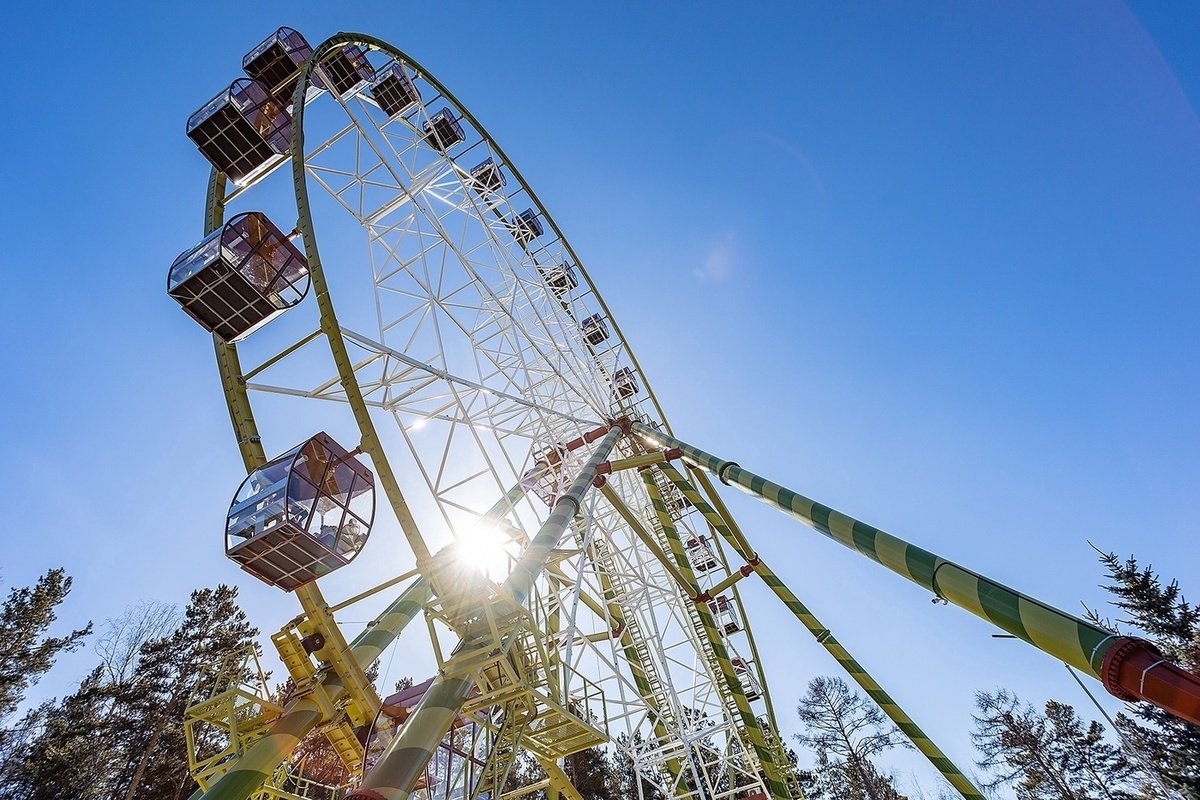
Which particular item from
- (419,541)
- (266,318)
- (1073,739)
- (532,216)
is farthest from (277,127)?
(1073,739)

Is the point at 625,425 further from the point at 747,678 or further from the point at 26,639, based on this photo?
the point at 26,639

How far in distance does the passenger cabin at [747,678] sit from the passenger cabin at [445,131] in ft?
48.9

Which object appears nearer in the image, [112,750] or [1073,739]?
[112,750]

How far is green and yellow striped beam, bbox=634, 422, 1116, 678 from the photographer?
374cm

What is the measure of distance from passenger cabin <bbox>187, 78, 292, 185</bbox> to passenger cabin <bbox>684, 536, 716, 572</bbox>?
50.9 ft

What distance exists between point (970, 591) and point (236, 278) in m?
9.97

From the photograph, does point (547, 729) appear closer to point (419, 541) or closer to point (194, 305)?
point (419, 541)

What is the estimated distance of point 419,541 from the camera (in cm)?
718

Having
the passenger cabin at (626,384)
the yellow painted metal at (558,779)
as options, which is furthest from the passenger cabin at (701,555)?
the yellow painted metal at (558,779)

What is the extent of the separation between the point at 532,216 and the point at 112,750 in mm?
24408

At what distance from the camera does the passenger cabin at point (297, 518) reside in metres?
7.36

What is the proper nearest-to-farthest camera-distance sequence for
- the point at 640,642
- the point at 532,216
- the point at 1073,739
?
the point at 640,642
the point at 532,216
the point at 1073,739

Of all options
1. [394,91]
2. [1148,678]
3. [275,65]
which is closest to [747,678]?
[1148,678]

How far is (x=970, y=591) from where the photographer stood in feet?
15.3
